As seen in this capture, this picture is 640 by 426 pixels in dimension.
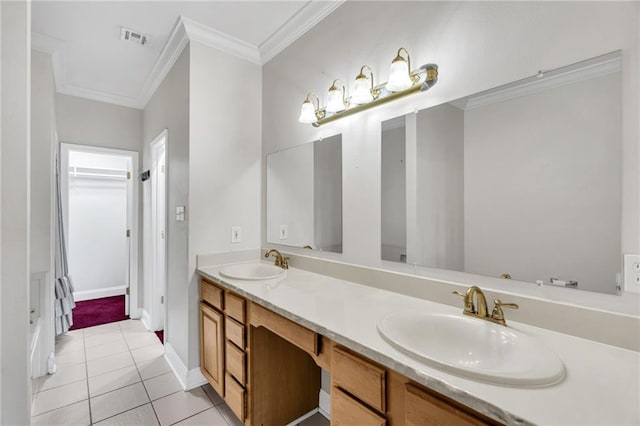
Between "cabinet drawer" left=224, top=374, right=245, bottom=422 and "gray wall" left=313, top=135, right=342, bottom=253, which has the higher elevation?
"gray wall" left=313, top=135, right=342, bottom=253

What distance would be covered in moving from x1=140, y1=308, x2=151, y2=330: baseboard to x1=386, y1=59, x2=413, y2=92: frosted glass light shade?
11.3 ft

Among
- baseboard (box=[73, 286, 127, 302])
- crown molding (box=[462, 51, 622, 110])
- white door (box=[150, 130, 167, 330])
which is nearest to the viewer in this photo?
crown molding (box=[462, 51, 622, 110])

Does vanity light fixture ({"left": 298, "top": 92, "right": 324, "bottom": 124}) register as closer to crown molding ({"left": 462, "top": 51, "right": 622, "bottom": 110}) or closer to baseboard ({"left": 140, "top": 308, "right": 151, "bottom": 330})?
crown molding ({"left": 462, "top": 51, "right": 622, "bottom": 110})

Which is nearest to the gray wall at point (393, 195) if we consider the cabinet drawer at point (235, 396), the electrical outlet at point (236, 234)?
the cabinet drawer at point (235, 396)

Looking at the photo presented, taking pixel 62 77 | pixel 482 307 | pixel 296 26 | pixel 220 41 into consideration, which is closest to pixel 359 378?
pixel 482 307

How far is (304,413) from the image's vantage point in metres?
1.86

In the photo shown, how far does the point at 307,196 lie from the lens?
2.11 metres

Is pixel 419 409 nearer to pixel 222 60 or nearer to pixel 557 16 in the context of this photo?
pixel 557 16

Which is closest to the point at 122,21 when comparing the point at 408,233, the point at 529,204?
the point at 408,233

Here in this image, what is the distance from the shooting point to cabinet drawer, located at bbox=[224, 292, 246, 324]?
1.65 m

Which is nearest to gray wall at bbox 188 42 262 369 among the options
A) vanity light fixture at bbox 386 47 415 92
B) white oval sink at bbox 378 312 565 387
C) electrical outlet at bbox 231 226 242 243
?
electrical outlet at bbox 231 226 242 243

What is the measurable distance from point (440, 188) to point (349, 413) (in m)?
1.03

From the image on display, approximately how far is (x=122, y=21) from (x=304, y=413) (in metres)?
2.98

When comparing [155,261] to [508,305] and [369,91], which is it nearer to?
[369,91]
